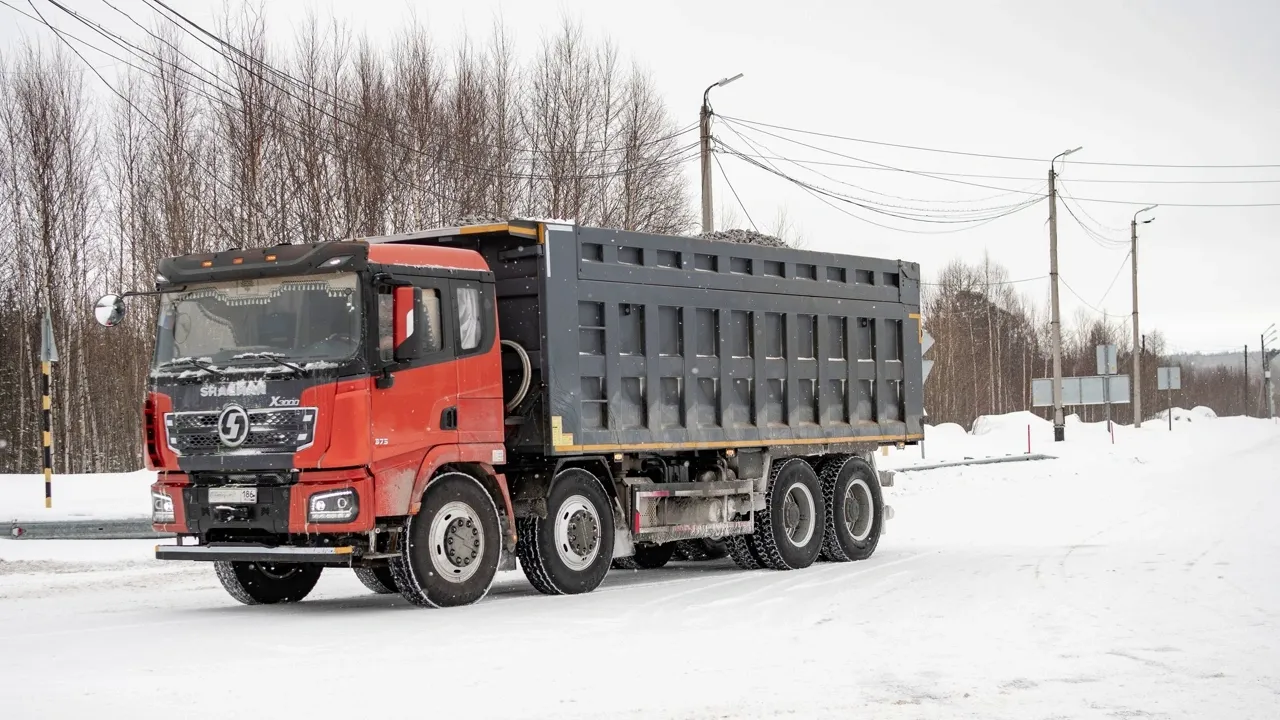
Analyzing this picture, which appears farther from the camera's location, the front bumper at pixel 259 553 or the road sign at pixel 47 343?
the road sign at pixel 47 343

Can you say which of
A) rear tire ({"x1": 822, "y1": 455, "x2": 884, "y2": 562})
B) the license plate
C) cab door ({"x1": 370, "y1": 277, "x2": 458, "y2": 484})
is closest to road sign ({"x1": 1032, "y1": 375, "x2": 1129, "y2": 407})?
rear tire ({"x1": 822, "y1": 455, "x2": 884, "y2": 562})

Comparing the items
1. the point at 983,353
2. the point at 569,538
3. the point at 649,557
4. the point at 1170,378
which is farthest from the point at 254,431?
the point at 983,353

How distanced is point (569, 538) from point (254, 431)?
3.09m

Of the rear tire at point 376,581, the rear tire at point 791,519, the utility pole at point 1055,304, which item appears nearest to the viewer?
the rear tire at point 376,581

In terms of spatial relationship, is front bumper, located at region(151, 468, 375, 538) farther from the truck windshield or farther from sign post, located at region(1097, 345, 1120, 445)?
sign post, located at region(1097, 345, 1120, 445)

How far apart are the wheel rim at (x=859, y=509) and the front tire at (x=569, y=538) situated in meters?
4.36

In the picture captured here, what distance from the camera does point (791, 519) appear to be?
625 inches

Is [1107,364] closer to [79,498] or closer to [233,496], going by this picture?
[79,498]

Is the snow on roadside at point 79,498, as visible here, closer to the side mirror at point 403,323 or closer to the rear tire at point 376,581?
the rear tire at point 376,581

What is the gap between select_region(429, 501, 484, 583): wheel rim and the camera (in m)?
11.6

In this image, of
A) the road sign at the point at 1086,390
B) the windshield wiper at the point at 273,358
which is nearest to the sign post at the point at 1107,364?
the road sign at the point at 1086,390

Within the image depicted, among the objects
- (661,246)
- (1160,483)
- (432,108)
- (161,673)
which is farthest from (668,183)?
(161,673)

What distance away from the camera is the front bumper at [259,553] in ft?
35.6

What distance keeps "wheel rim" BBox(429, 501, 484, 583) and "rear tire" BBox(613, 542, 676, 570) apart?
14.9 ft
